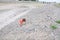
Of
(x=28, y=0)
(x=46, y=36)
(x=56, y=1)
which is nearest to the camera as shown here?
(x=46, y=36)

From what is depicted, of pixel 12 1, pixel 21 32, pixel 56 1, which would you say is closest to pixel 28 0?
pixel 12 1

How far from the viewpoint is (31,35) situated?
259 inches

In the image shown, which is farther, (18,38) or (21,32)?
(21,32)

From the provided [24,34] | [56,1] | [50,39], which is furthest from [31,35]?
[56,1]

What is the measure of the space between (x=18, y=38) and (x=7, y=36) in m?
0.54

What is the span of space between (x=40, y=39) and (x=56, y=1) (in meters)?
22.0

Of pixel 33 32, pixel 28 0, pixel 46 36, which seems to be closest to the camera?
pixel 46 36

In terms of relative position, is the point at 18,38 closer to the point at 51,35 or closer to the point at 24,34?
the point at 24,34

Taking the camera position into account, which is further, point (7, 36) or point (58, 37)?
point (7, 36)

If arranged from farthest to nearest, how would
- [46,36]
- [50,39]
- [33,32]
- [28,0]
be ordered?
1. [28,0]
2. [33,32]
3. [46,36]
4. [50,39]

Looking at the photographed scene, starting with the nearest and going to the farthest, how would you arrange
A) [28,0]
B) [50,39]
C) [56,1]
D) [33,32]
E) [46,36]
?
[50,39], [46,36], [33,32], [56,1], [28,0]

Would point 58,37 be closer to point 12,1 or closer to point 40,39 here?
point 40,39

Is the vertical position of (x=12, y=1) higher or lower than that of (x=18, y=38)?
lower

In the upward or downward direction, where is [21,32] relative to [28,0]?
upward
